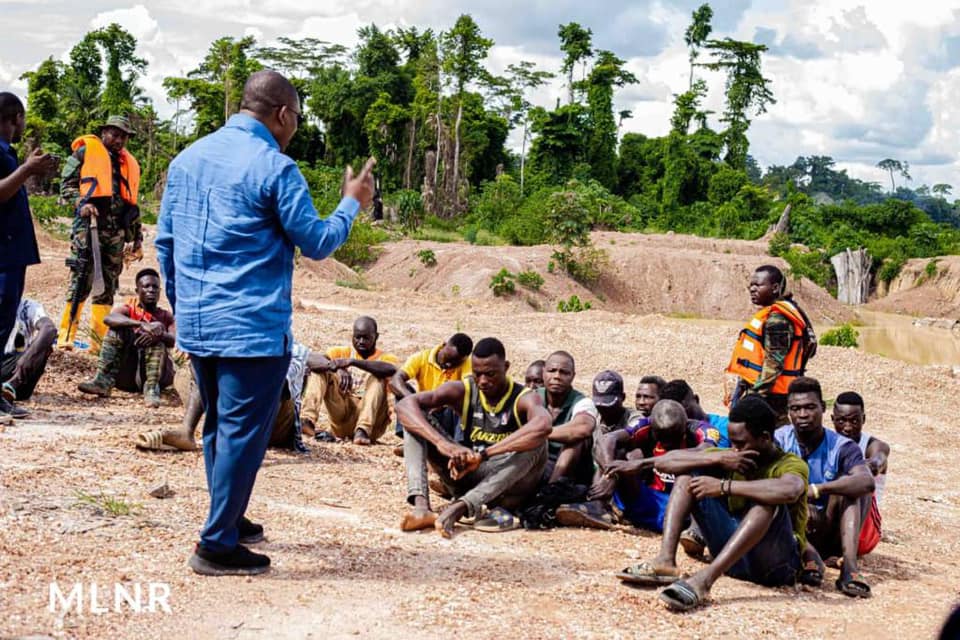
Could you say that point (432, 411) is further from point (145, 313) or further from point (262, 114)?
point (145, 313)

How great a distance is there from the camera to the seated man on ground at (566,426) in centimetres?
573

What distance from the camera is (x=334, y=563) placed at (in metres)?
4.40

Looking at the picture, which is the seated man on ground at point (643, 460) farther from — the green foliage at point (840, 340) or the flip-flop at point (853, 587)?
the green foliage at point (840, 340)

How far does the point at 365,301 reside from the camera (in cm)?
1855

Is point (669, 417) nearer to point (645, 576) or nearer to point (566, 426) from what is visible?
point (566, 426)

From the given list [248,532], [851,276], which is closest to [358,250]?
[851,276]

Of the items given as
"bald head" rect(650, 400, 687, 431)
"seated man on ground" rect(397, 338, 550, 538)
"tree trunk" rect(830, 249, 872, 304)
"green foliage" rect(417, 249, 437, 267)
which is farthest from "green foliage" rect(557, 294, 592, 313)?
"tree trunk" rect(830, 249, 872, 304)

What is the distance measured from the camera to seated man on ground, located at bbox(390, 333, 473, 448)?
7.11 meters

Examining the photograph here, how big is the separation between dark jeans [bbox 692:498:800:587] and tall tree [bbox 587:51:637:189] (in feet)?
138

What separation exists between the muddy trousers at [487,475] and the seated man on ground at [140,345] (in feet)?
10.5

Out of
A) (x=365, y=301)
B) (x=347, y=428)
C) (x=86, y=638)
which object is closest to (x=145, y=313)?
(x=347, y=428)

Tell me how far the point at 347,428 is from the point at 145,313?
5.99 ft

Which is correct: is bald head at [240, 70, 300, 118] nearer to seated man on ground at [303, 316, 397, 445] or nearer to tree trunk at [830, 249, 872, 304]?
seated man on ground at [303, 316, 397, 445]

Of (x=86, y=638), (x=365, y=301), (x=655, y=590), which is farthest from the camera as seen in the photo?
(x=365, y=301)
